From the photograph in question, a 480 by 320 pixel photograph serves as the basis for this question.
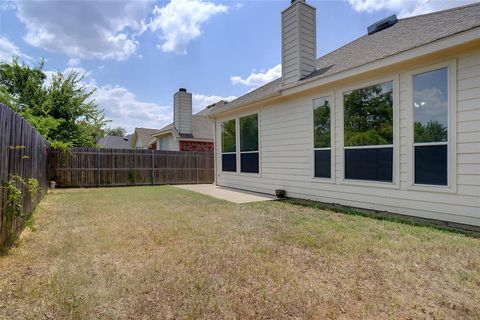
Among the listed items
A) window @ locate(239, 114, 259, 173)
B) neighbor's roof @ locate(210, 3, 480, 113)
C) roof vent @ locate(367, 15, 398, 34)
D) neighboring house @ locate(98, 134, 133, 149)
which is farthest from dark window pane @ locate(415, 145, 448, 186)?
neighboring house @ locate(98, 134, 133, 149)

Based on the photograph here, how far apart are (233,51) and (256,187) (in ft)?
21.4

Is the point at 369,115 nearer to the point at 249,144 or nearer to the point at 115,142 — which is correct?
the point at 249,144

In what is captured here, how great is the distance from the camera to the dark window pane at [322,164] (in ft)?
22.3

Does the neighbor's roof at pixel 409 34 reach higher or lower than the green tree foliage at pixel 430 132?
higher

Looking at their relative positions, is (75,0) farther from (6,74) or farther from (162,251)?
(6,74)

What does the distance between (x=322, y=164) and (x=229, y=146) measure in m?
4.72

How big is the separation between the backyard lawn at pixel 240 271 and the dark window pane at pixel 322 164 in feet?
6.62

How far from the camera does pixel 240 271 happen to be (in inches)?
113

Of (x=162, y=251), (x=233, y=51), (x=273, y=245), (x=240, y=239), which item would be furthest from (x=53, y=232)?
(x=233, y=51)

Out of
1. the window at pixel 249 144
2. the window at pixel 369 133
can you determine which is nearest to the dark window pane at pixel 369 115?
the window at pixel 369 133

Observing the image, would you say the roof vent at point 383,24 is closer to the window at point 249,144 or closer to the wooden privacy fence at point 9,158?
the window at point 249,144

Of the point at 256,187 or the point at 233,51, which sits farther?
the point at 233,51

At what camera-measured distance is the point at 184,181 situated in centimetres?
1407

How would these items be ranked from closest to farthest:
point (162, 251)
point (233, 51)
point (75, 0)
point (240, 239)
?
point (162, 251) < point (240, 239) < point (75, 0) < point (233, 51)
